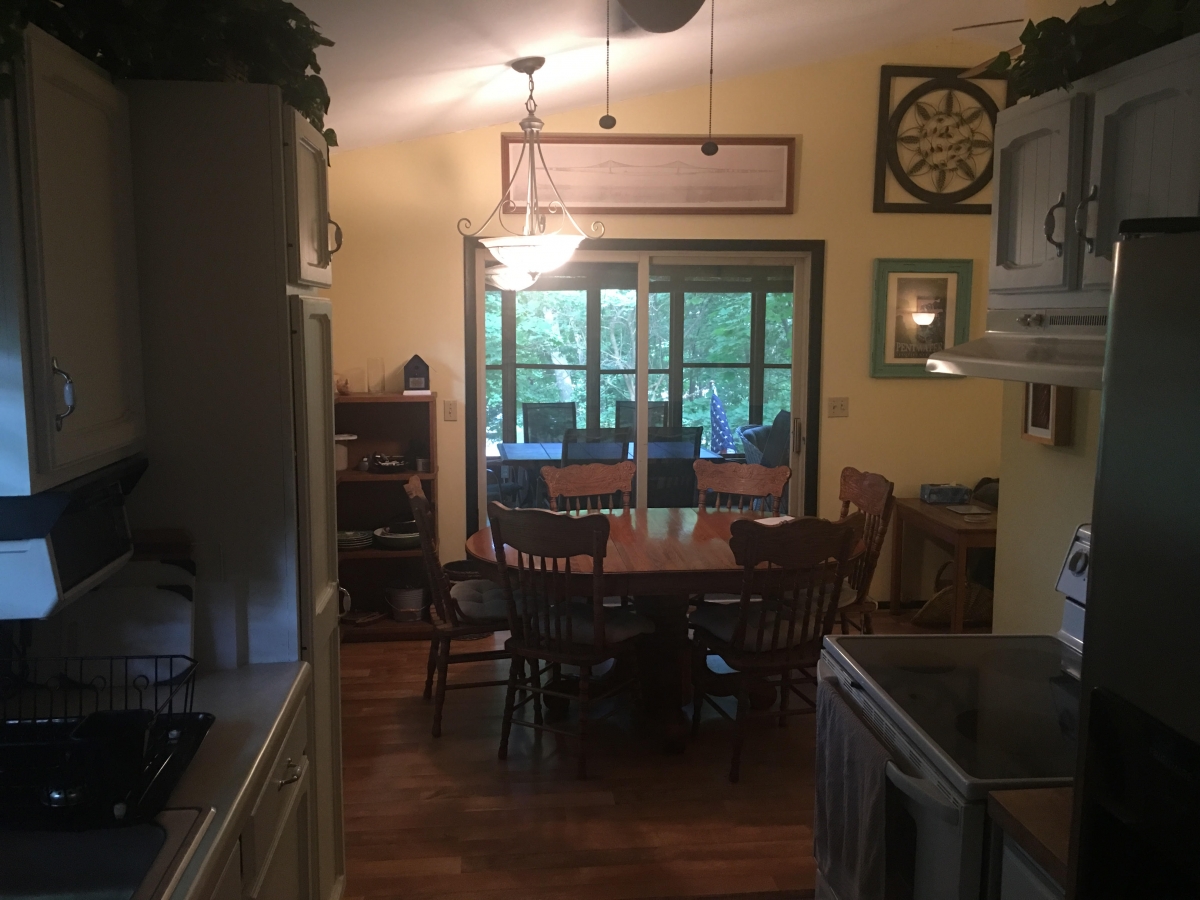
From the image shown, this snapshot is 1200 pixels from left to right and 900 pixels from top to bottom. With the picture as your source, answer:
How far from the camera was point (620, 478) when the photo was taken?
451cm

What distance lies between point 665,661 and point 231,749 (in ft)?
7.01

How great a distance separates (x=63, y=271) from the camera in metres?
1.52

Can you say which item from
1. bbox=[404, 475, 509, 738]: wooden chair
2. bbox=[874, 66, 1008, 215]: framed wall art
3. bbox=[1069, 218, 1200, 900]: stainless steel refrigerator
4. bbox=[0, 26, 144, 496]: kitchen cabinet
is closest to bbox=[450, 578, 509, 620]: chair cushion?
bbox=[404, 475, 509, 738]: wooden chair

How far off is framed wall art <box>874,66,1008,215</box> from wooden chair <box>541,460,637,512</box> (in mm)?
1873

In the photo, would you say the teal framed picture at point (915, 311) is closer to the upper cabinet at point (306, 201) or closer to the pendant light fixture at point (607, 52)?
the pendant light fixture at point (607, 52)

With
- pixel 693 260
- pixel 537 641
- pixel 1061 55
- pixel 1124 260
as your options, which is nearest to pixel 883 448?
pixel 693 260

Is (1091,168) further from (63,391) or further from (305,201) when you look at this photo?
(63,391)

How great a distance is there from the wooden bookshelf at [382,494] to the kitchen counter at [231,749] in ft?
8.66

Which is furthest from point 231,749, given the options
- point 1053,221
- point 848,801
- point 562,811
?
point 1053,221

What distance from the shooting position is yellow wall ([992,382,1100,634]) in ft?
7.72

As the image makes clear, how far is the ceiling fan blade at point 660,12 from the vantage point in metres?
2.90

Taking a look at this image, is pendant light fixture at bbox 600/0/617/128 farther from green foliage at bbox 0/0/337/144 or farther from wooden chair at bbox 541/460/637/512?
wooden chair at bbox 541/460/637/512

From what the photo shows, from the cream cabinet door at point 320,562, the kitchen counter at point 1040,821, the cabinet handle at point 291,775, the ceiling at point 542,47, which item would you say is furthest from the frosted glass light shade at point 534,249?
the kitchen counter at point 1040,821

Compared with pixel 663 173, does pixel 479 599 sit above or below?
below
